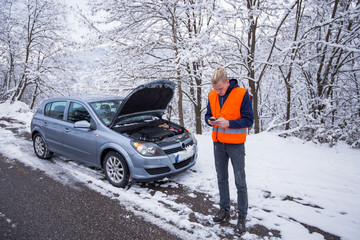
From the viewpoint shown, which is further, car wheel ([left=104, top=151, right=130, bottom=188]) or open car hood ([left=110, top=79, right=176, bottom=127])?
open car hood ([left=110, top=79, right=176, bottom=127])

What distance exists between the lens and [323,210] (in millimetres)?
2859

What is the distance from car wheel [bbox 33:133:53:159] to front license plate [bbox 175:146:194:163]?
350 centimetres

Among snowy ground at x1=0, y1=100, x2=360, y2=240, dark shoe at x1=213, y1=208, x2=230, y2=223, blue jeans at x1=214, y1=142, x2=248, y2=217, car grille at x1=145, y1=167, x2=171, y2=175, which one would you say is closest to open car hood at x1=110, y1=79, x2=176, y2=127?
car grille at x1=145, y1=167, x2=171, y2=175

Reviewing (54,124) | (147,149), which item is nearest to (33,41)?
(54,124)

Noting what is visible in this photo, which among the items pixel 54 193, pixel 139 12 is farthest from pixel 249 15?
pixel 54 193

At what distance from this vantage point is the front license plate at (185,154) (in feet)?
11.6

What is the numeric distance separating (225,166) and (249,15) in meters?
5.69

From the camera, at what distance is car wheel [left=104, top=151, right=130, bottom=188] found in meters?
3.47

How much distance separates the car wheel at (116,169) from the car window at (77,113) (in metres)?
1.01

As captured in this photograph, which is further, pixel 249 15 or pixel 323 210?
pixel 249 15

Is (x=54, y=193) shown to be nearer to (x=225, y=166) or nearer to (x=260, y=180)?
(x=225, y=166)

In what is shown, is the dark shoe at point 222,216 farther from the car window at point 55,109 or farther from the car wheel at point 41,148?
the car wheel at point 41,148

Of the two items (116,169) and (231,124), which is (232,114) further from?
(116,169)

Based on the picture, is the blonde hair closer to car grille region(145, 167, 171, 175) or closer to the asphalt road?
car grille region(145, 167, 171, 175)
